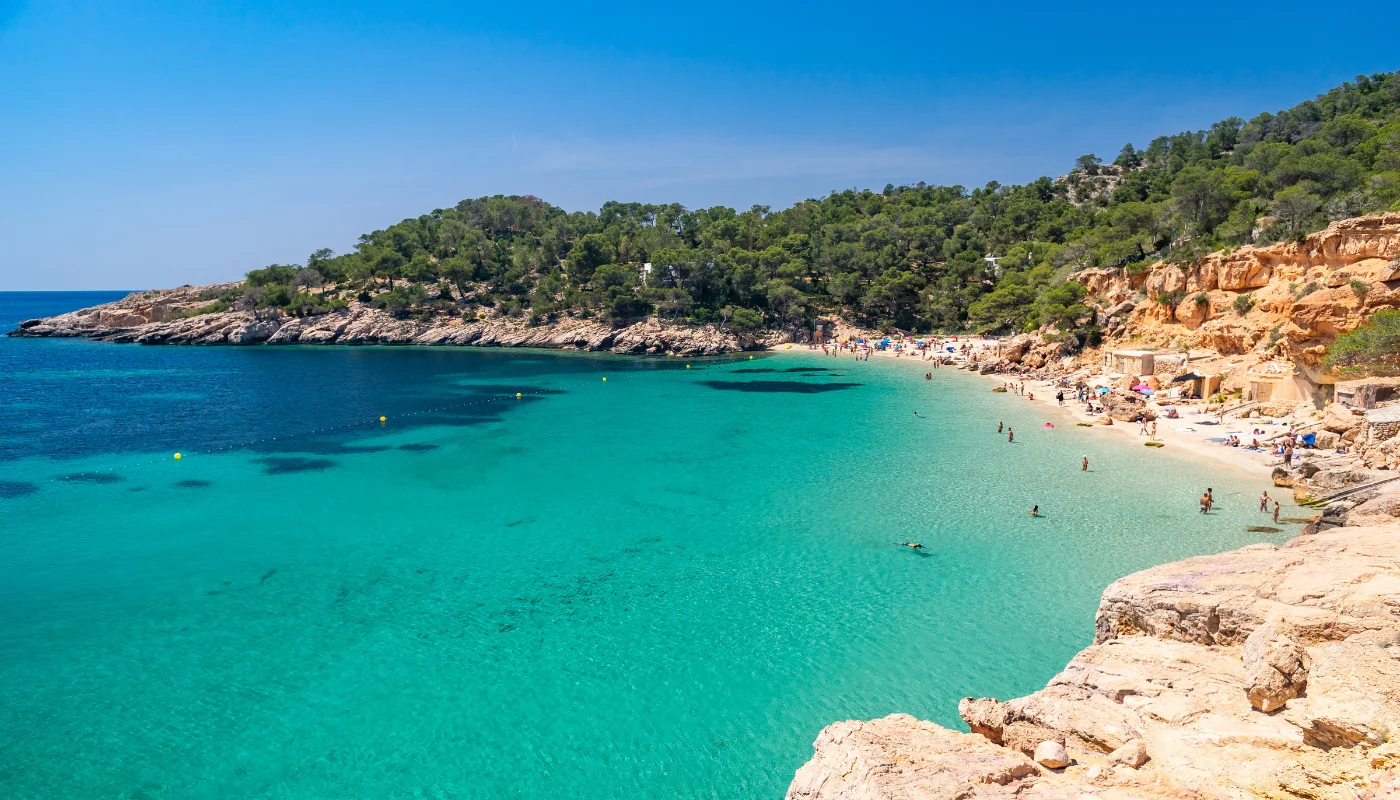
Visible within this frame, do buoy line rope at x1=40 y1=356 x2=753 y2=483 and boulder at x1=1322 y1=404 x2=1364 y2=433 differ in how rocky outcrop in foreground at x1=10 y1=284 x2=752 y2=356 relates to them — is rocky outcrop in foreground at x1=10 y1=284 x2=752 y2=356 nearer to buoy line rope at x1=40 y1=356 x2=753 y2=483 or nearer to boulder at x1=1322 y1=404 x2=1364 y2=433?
buoy line rope at x1=40 y1=356 x2=753 y2=483

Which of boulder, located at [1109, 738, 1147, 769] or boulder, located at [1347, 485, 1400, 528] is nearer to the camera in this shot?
boulder, located at [1109, 738, 1147, 769]

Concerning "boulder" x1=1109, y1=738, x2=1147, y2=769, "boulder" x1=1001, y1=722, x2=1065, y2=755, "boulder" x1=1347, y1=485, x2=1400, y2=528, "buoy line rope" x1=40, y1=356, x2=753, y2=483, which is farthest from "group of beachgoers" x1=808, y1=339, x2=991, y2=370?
"boulder" x1=1109, y1=738, x2=1147, y2=769

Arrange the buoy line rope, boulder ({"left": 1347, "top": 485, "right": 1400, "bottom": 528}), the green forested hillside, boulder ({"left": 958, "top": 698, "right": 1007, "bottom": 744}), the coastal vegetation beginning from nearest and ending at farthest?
boulder ({"left": 958, "top": 698, "right": 1007, "bottom": 744})
boulder ({"left": 1347, "top": 485, "right": 1400, "bottom": 528})
the coastal vegetation
the buoy line rope
the green forested hillside

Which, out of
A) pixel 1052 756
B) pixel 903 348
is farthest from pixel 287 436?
pixel 903 348

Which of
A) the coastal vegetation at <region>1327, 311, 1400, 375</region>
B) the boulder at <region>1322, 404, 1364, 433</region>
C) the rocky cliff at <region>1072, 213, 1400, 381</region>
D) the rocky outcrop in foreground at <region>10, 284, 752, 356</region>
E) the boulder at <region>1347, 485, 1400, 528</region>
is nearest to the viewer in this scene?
the boulder at <region>1347, 485, 1400, 528</region>

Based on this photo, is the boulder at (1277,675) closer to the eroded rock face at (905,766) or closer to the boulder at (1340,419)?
the eroded rock face at (905,766)

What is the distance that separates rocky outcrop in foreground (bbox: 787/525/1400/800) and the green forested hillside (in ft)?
135

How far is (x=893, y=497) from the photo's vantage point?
985 inches

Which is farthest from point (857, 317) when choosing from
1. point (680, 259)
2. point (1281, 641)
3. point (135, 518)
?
point (1281, 641)

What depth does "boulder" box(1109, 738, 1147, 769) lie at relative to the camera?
6.65 m

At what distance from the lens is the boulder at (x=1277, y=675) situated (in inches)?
272

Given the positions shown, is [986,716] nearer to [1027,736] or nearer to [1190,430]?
[1027,736]

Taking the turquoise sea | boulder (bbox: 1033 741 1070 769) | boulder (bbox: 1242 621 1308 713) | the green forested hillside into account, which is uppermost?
the green forested hillside

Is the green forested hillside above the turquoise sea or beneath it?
above
